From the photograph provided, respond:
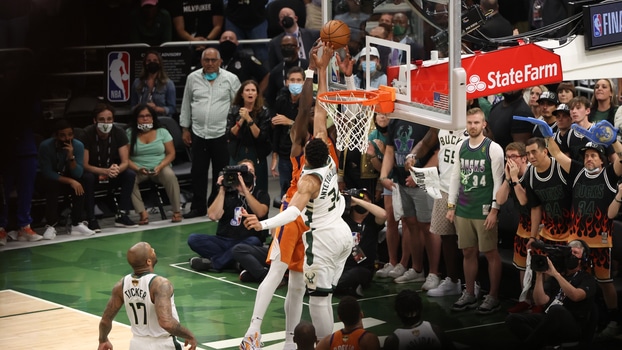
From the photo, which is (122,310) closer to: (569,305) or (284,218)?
(284,218)

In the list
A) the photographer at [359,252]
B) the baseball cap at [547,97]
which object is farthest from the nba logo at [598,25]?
the photographer at [359,252]

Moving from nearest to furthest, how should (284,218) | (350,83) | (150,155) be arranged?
(284,218) → (350,83) → (150,155)

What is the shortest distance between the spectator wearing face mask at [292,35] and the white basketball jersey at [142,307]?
26.1 ft

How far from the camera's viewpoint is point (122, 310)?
375 inches

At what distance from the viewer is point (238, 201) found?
409 inches

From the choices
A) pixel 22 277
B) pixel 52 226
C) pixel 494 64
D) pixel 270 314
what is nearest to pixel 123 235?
pixel 52 226

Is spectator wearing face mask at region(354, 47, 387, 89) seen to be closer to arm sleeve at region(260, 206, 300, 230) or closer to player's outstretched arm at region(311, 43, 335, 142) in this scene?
player's outstretched arm at region(311, 43, 335, 142)

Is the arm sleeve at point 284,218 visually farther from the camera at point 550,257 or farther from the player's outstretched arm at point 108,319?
the camera at point 550,257

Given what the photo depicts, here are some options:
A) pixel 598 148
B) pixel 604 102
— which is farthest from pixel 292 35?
pixel 598 148

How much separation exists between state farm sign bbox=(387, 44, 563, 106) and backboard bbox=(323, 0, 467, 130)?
0.04 feet

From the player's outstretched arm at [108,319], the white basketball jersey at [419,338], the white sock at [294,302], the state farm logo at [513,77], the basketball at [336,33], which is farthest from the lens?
the white sock at [294,302]

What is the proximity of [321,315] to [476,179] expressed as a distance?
2.53 metres

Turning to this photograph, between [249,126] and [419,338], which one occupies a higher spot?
[249,126]

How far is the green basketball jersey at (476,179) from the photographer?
352 inches
